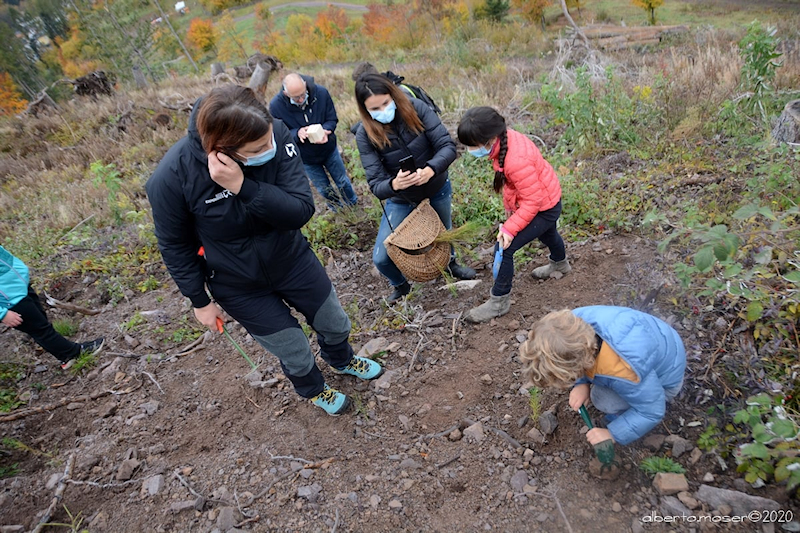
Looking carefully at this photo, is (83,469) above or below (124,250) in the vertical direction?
below

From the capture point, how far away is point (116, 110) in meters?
11.1

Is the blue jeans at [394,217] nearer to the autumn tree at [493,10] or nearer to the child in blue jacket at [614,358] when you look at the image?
the child in blue jacket at [614,358]

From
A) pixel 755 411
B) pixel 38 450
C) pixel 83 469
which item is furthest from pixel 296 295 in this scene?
pixel 38 450

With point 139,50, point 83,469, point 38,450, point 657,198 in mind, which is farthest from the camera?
point 139,50

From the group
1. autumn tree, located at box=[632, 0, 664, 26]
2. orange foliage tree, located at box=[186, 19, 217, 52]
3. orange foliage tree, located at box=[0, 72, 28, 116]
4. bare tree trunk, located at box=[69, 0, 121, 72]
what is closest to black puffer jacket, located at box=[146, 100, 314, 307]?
autumn tree, located at box=[632, 0, 664, 26]

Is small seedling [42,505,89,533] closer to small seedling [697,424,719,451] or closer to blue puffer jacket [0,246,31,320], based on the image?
blue puffer jacket [0,246,31,320]

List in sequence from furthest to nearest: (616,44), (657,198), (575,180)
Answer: (616,44)
(575,180)
(657,198)

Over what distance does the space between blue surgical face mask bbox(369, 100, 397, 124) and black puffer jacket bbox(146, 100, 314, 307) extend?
852mm

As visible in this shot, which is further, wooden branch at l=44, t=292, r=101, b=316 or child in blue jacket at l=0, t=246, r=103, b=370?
wooden branch at l=44, t=292, r=101, b=316

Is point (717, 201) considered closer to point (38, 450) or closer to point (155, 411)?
point (155, 411)

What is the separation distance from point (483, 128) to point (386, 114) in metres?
0.65

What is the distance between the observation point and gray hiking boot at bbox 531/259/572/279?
10.7ft

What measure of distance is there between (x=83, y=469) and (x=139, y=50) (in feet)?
88.1

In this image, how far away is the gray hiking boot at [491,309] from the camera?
3.07m
